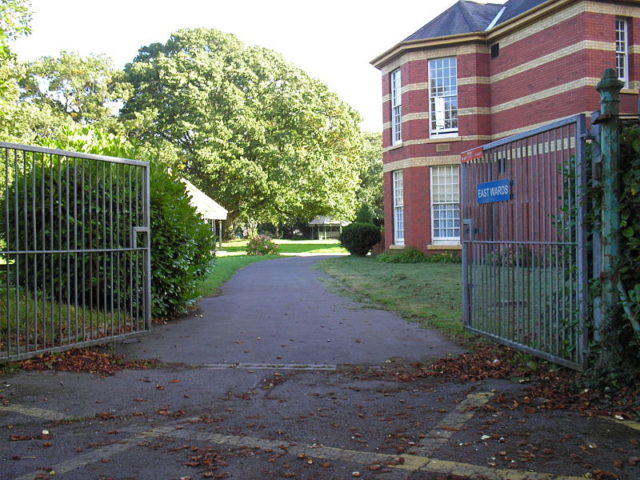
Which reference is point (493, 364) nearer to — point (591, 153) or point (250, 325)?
point (591, 153)

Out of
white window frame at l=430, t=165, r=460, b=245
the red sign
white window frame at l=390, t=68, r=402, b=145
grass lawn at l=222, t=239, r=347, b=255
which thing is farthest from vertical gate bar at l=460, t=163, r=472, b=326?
grass lawn at l=222, t=239, r=347, b=255

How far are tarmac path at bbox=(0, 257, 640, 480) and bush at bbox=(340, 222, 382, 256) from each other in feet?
71.4

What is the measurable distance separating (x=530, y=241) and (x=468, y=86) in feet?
58.6

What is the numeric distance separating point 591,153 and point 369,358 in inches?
135

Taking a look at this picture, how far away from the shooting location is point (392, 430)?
452 cm

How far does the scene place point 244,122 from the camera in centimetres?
3847

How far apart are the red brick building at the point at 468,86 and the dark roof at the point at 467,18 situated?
0.17 ft

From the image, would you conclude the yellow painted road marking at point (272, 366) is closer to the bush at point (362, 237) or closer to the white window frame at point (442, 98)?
the white window frame at point (442, 98)

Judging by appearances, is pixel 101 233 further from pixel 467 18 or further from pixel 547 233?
pixel 467 18

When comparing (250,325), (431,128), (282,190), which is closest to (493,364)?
(250,325)

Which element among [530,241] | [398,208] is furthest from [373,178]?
[530,241]

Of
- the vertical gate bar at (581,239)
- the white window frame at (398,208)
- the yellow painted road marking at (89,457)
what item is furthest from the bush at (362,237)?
the yellow painted road marking at (89,457)

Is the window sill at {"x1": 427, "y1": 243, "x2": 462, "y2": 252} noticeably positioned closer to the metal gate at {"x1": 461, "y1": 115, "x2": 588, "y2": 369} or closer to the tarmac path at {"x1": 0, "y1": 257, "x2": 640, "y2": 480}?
the metal gate at {"x1": 461, "y1": 115, "x2": 588, "y2": 369}

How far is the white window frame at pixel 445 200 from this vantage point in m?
23.3
